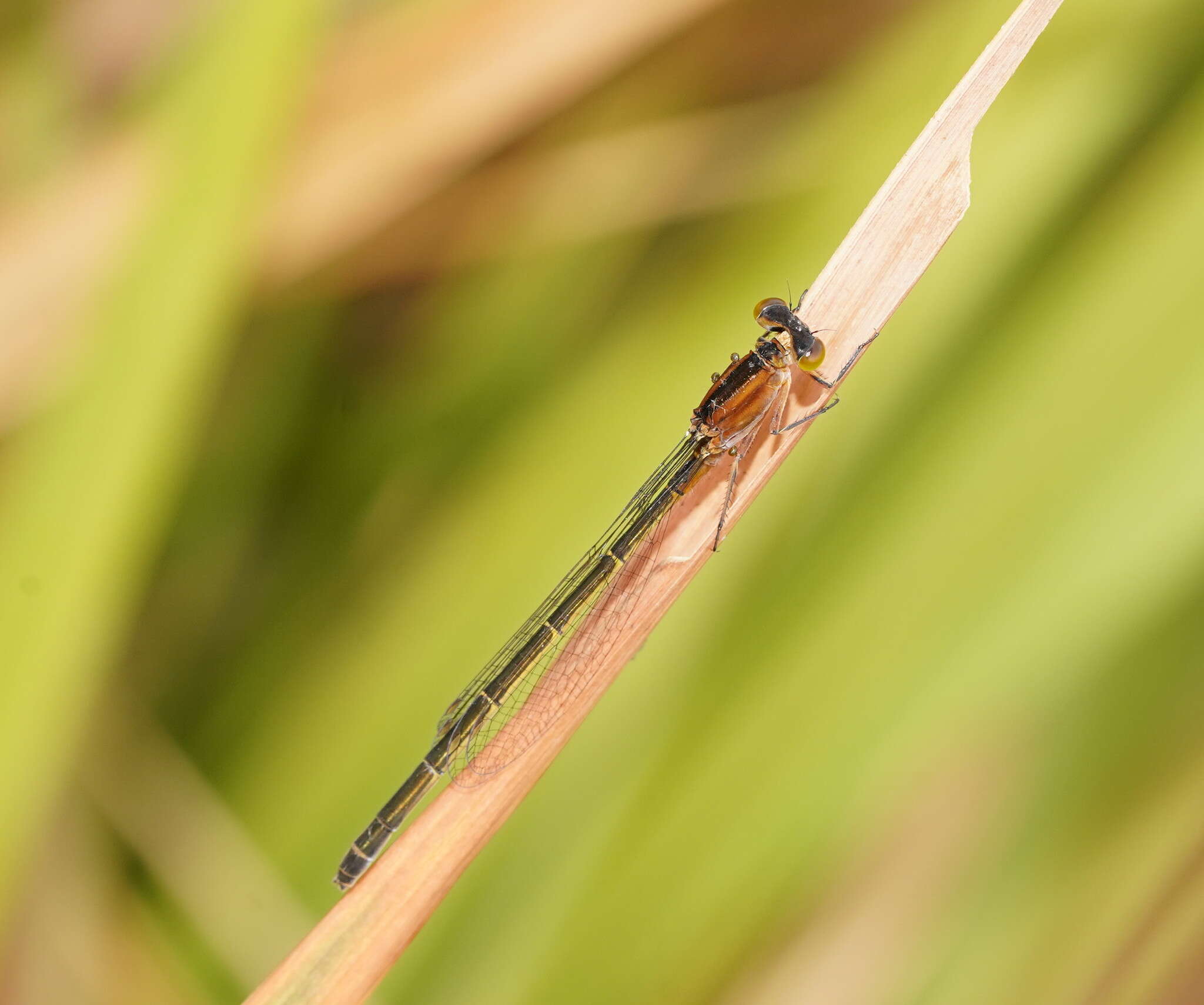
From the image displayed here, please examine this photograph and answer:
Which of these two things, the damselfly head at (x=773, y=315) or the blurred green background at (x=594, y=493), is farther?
the damselfly head at (x=773, y=315)

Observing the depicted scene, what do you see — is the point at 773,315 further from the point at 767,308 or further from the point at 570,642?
the point at 570,642

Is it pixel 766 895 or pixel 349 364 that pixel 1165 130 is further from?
pixel 349 364

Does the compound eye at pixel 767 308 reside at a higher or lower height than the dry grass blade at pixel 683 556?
higher

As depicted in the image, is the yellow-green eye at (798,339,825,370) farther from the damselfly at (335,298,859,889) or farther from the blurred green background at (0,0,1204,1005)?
the blurred green background at (0,0,1204,1005)

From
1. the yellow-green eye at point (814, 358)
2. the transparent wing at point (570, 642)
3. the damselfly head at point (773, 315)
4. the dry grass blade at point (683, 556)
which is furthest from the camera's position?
the damselfly head at point (773, 315)

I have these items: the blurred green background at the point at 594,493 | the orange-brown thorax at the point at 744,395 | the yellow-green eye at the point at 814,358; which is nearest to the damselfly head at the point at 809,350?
the yellow-green eye at the point at 814,358

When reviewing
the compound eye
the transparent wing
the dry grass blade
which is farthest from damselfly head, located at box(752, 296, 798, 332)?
the transparent wing

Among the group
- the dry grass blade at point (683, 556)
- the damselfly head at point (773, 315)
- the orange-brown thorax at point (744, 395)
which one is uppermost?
the damselfly head at point (773, 315)

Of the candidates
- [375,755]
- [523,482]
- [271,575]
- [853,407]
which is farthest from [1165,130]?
[271,575]

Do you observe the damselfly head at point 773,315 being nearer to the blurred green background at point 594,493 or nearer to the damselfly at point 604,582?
the damselfly at point 604,582
